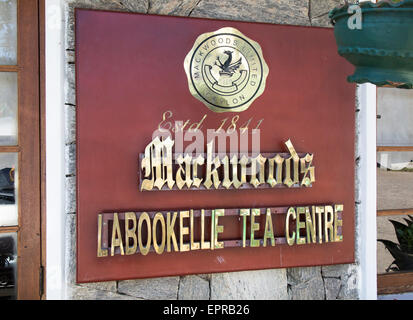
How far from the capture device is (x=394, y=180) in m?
2.49

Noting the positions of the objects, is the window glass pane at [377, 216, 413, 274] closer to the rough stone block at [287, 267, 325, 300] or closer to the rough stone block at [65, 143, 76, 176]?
the rough stone block at [287, 267, 325, 300]

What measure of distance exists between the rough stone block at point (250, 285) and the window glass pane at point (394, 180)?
32.3 inches

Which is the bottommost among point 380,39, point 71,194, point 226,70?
point 71,194

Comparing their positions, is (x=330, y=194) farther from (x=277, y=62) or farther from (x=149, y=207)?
(x=149, y=207)

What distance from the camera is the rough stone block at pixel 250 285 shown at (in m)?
2.21

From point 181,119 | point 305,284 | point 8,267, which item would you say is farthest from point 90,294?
point 305,284

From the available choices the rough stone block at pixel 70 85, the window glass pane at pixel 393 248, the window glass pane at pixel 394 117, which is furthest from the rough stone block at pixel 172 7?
the window glass pane at pixel 393 248

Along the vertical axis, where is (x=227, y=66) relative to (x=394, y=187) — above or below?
above

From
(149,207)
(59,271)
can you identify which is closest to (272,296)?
(149,207)

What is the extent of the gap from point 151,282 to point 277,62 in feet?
4.69

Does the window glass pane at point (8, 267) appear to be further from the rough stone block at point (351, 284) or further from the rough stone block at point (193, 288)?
the rough stone block at point (351, 284)

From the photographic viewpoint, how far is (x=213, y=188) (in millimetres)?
2129

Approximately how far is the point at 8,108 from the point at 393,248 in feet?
8.05

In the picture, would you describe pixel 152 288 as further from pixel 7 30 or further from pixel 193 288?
pixel 7 30
